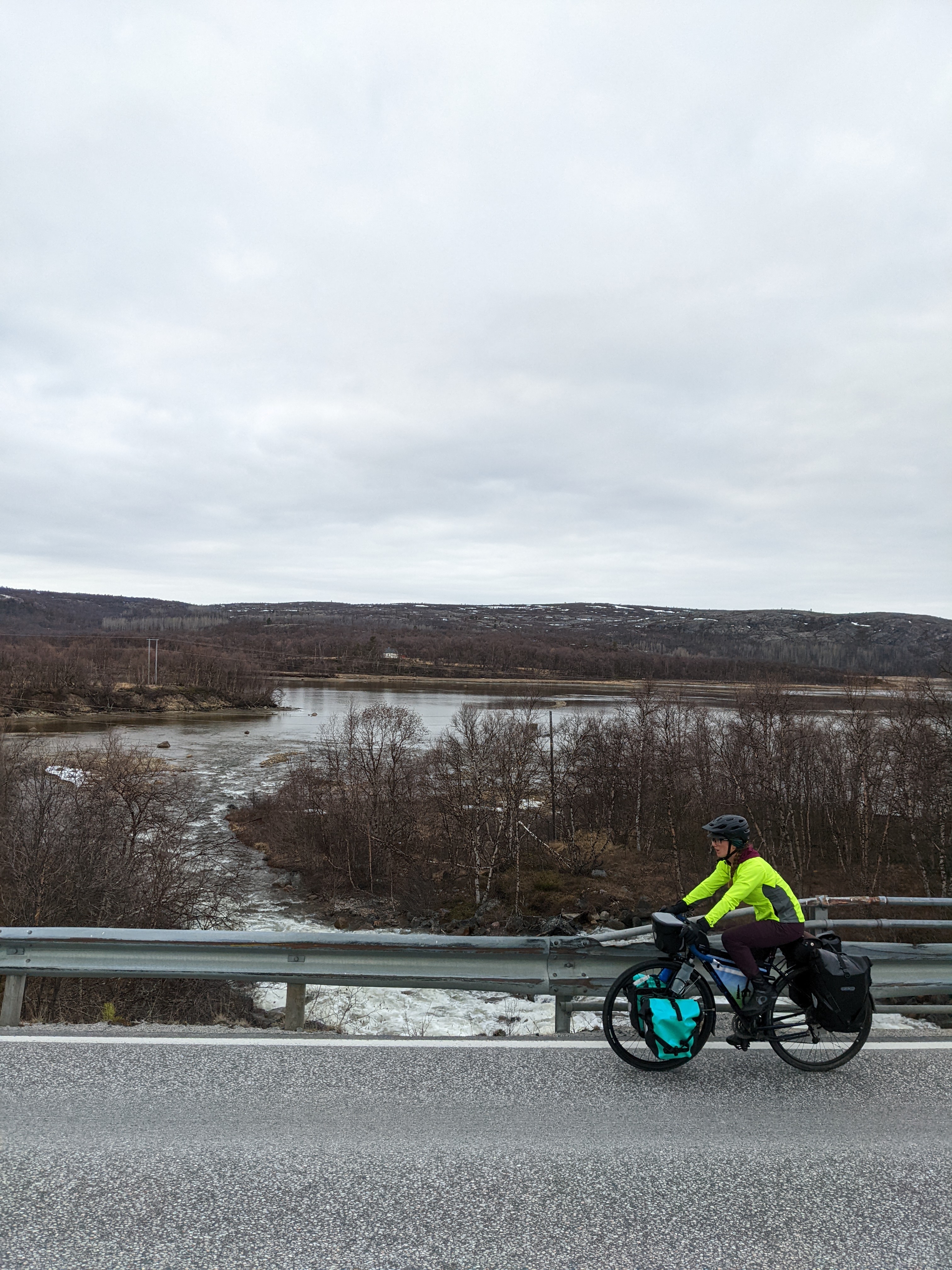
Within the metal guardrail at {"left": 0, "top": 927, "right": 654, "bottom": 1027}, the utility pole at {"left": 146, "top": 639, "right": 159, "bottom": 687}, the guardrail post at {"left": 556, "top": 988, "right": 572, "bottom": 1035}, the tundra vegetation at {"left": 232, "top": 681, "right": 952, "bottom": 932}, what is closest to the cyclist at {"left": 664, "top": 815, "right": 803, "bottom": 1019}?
the metal guardrail at {"left": 0, "top": 927, "right": 654, "bottom": 1027}

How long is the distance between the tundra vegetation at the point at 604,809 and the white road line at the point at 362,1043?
19653 mm

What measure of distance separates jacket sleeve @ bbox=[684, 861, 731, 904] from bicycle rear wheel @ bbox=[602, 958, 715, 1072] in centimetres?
46

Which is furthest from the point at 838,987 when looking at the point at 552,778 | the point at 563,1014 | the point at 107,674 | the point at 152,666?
the point at 152,666

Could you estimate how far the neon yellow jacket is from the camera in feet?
16.7

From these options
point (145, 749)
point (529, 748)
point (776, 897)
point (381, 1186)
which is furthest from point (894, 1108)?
point (145, 749)

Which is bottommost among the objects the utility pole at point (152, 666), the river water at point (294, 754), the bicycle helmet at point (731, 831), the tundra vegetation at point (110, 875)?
the river water at point (294, 754)

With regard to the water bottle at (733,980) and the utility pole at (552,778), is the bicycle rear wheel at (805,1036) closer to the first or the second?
the water bottle at (733,980)

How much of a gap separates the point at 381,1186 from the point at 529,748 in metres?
34.0

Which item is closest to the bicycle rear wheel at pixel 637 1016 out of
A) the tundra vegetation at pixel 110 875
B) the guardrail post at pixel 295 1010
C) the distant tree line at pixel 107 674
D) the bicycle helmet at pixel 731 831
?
the bicycle helmet at pixel 731 831

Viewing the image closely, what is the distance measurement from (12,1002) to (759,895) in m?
5.60

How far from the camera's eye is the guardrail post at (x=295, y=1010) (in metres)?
6.06

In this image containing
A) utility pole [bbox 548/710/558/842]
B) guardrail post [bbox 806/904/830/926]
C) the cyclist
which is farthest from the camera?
utility pole [bbox 548/710/558/842]

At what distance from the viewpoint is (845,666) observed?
165625 millimetres

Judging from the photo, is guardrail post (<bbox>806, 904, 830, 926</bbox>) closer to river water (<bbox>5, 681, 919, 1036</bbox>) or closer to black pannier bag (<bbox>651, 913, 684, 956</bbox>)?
black pannier bag (<bbox>651, 913, 684, 956</bbox>)
